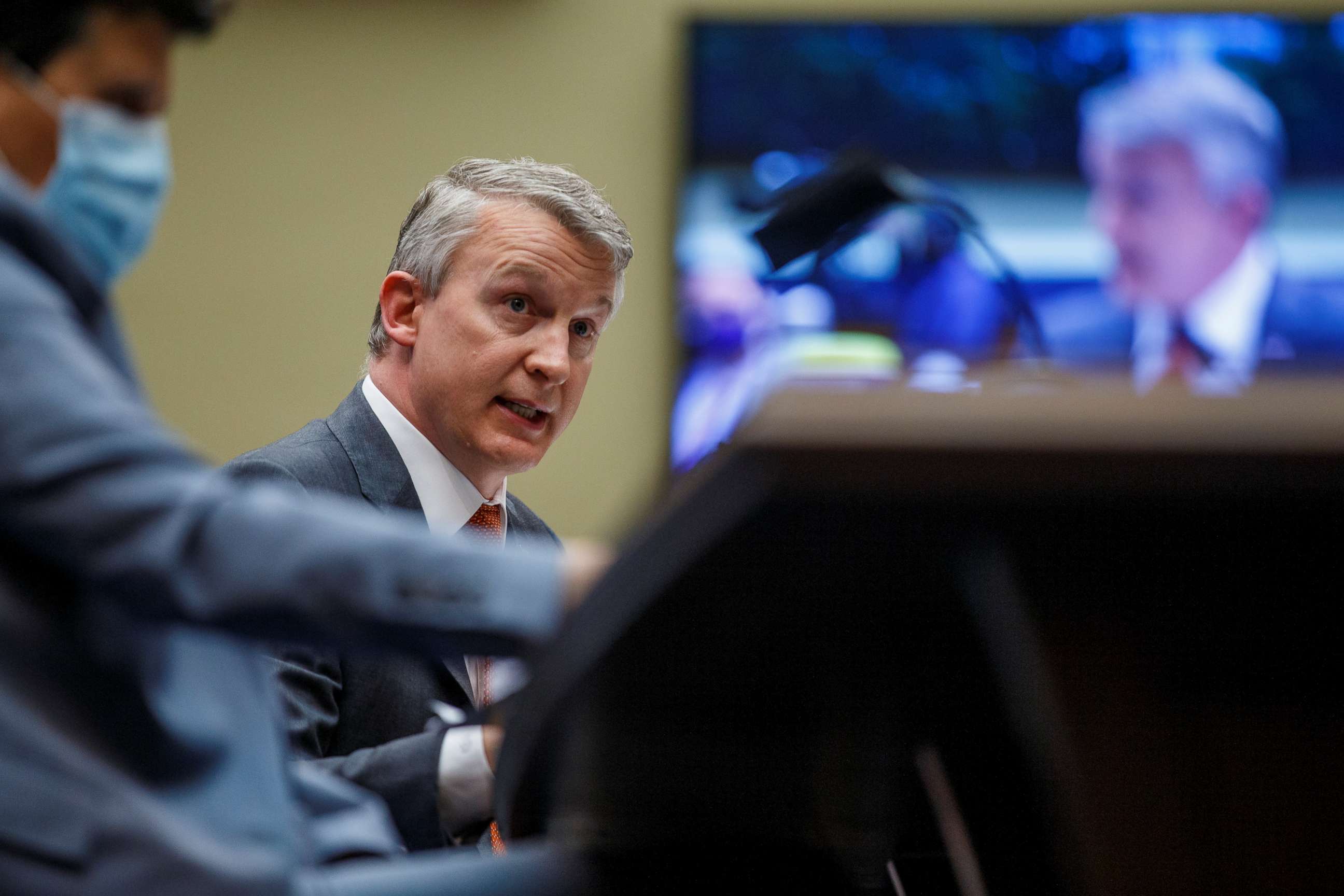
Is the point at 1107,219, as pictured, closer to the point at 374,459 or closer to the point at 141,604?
the point at 374,459

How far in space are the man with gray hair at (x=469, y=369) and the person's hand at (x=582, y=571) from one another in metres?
0.77

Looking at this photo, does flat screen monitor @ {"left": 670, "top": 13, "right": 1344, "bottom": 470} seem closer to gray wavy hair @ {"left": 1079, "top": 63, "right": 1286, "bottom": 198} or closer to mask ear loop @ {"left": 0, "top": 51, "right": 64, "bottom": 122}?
gray wavy hair @ {"left": 1079, "top": 63, "right": 1286, "bottom": 198}

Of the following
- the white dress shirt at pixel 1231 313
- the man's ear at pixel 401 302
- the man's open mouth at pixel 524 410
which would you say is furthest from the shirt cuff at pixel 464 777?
the white dress shirt at pixel 1231 313

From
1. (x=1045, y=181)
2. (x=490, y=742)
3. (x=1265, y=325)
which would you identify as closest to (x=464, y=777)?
Result: (x=490, y=742)

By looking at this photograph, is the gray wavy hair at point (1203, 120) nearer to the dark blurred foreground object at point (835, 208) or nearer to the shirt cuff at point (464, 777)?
the dark blurred foreground object at point (835, 208)

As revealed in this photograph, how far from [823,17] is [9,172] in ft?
10.6

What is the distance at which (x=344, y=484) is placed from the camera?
58.1 inches

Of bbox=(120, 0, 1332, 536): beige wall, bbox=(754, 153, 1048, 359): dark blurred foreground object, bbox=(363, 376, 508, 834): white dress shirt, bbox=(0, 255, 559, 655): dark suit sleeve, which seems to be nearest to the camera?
bbox=(0, 255, 559, 655): dark suit sleeve

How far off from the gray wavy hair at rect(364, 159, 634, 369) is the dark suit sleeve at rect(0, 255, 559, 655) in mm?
1155

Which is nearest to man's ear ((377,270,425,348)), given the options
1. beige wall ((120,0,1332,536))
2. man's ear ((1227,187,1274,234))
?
beige wall ((120,0,1332,536))

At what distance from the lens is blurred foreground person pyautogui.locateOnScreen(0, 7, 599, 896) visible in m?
0.57

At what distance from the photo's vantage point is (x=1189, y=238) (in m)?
3.50

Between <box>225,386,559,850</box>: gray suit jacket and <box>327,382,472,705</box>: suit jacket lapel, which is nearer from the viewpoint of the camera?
<box>225,386,559,850</box>: gray suit jacket

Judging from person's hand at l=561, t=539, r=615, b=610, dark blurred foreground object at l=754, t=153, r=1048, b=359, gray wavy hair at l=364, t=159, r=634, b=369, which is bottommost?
person's hand at l=561, t=539, r=615, b=610
